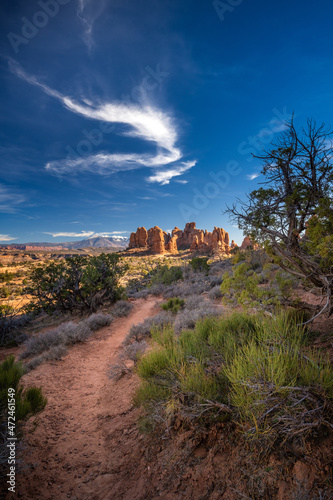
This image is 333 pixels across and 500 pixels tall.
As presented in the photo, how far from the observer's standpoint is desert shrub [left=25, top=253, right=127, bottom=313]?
11273 millimetres

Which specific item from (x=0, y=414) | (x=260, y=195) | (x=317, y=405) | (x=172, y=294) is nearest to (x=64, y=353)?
(x=0, y=414)

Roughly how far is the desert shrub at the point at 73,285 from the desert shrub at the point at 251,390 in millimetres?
9671

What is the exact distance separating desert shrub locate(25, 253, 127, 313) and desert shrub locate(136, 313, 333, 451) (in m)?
9.67

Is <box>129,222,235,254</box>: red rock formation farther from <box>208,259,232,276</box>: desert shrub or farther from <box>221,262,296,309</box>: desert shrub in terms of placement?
<box>221,262,296,309</box>: desert shrub

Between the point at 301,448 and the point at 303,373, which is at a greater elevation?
the point at 303,373

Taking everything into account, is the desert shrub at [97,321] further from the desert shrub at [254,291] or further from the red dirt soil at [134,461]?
the desert shrub at [254,291]

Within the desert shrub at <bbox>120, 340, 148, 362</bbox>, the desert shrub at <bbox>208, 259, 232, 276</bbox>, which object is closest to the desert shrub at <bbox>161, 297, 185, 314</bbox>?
the desert shrub at <bbox>120, 340, 148, 362</bbox>

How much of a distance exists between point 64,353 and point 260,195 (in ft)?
24.2

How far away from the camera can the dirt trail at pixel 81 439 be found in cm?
241

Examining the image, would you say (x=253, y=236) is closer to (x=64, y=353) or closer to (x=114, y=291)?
(x=64, y=353)

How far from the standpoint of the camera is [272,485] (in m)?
1.67

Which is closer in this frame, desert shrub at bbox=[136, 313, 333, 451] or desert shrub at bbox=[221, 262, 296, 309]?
desert shrub at bbox=[136, 313, 333, 451]

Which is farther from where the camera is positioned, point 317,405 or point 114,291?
point 114,291

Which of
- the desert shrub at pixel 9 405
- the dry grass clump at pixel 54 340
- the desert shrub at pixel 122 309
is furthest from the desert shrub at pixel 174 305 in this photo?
the desert shrub at pixel 9 405
